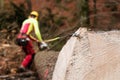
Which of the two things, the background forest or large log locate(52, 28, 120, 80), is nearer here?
large log locate(52, 28, 120, 80)

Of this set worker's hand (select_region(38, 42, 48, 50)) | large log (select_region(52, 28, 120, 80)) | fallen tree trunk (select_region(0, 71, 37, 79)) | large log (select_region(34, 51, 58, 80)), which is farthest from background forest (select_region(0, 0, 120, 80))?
large log (select_region(52, 28, 120, 80))

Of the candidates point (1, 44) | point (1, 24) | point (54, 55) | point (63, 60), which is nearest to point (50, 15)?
point (1, 24)

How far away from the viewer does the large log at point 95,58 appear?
11.3 ft

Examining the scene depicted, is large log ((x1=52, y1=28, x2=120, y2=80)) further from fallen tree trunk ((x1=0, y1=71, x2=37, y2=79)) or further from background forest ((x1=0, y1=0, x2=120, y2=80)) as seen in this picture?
fallen tree trunk ((x1=0, y1=71, x2=37, y2=79))

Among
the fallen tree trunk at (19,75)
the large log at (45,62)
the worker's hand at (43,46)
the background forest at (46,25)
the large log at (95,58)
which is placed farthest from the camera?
the worker's hand at (43,46)

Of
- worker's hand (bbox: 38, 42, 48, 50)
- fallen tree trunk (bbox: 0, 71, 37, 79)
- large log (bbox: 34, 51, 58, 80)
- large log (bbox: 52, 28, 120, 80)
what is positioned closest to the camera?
large log (bbox: 52, 28, 120, 80)

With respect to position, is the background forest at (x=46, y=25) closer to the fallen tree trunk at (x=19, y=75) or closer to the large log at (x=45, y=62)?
the large log at (x=45, y=62)

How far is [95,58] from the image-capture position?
11.3 feet

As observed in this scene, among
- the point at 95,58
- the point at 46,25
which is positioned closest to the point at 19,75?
the point at 46,25

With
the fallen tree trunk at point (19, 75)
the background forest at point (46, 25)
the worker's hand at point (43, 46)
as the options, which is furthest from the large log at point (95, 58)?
the worker's hand at point (43, 46)

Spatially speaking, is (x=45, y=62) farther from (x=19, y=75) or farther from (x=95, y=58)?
(x=95, y=58)

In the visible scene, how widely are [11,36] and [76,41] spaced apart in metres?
8.69

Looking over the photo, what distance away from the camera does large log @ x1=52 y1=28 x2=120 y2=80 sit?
3.44 metres

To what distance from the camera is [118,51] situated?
3473 millimetres
